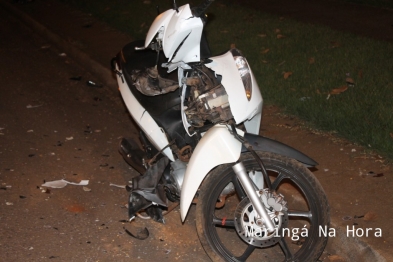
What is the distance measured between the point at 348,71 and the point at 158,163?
3380mm

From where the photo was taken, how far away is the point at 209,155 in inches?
154

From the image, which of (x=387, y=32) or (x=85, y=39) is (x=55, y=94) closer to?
(x=85, y=39)

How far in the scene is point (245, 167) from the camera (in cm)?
391

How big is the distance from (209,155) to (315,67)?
12.8ft

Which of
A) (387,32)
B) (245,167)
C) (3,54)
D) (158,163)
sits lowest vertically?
(3,54)

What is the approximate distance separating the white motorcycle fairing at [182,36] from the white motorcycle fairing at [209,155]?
1.62 feet

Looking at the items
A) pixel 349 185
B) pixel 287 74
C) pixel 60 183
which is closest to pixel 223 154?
pixel 349 185

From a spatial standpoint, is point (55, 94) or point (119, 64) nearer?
point (119, 64)

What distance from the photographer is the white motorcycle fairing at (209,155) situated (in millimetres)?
3854

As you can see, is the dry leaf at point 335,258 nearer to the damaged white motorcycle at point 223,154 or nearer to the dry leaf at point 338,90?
the damaged white motorcycle at point 223,154

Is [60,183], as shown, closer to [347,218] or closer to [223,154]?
[223,154]

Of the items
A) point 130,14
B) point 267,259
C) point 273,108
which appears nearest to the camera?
point 267,259

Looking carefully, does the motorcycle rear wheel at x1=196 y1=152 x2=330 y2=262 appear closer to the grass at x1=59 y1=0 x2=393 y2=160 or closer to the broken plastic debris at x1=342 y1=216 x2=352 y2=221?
the broken plastic debris at x1=342 y1=216 x2=352 y2=221

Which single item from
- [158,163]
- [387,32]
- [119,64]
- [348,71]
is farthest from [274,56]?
[158,163]
